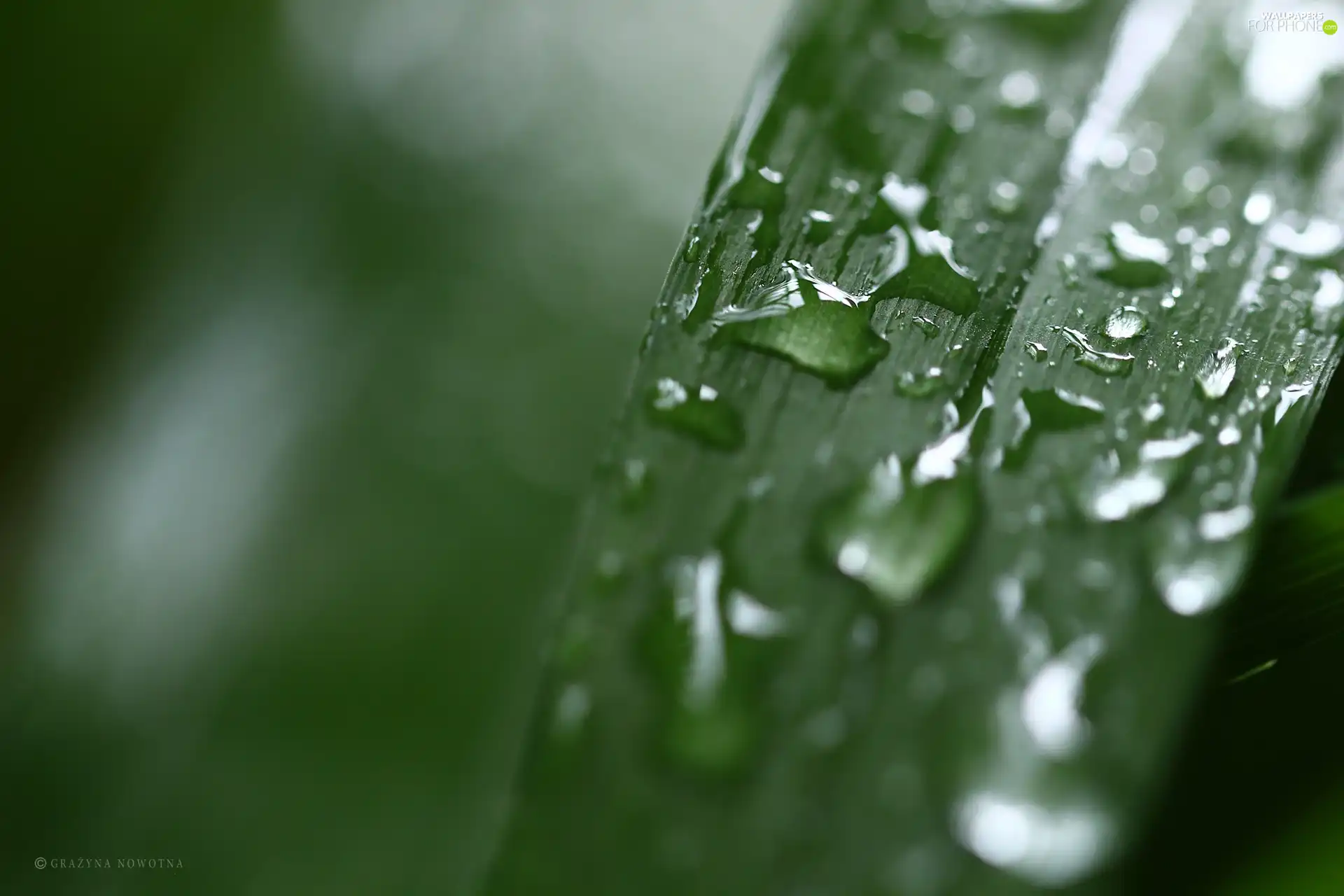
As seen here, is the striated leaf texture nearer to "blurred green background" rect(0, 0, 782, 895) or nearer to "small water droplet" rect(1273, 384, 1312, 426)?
"small water droplet" rect(1273, 384, 1312, 426)

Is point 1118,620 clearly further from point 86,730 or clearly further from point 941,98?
point 86,730

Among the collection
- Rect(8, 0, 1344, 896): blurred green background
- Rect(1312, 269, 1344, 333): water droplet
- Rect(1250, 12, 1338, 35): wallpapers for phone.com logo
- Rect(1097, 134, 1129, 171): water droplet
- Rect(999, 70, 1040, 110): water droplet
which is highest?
Rect(1250, 12, 1338, 35): wallpapers for phone.com logo

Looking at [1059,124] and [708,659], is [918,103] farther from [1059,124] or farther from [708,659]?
[708,659]

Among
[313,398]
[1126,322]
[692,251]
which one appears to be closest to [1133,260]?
[1126,322]

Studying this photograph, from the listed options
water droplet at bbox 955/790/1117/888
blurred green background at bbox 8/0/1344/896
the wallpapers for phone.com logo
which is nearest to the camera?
water droplet at bbox 955/790/1117/888

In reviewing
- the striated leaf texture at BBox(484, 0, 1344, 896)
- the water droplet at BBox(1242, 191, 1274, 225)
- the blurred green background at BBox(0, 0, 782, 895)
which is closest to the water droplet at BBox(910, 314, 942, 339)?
the striated leaf texture at BBox(484, 0, 1344, 896)
